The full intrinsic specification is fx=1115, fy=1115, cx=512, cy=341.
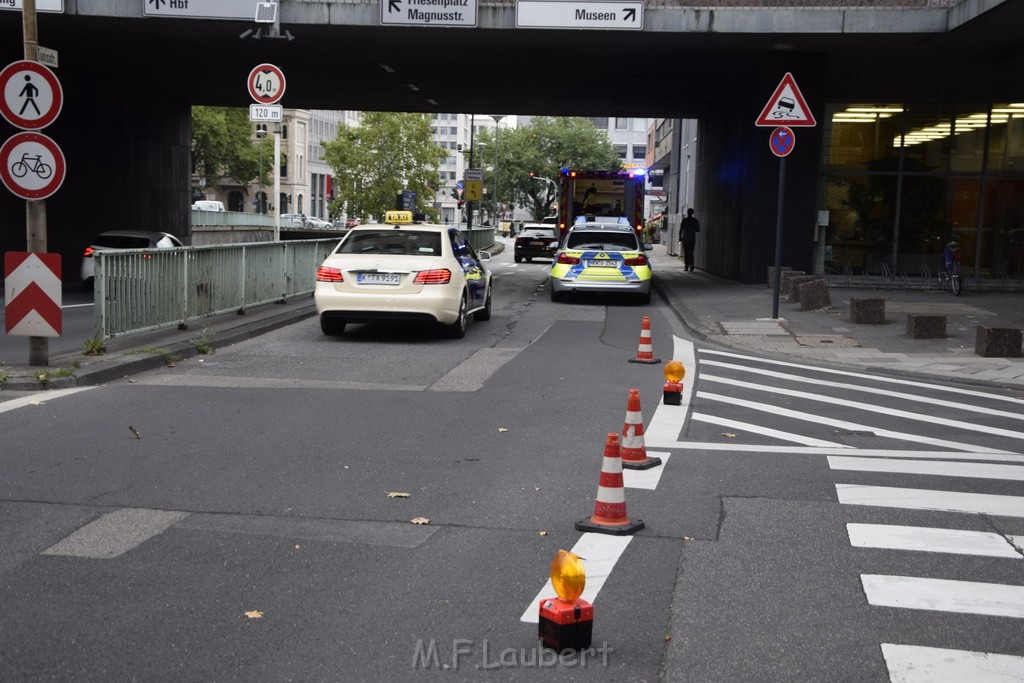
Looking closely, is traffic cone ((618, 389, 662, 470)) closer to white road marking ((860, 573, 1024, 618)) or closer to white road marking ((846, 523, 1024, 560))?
white road marking ((846, 523, 1024, 560))

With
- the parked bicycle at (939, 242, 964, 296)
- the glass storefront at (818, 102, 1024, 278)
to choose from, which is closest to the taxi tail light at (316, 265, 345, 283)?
the parked bicycle at (939, 242, 964, 296)

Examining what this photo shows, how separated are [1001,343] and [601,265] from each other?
29.8 feet

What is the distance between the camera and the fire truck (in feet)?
116

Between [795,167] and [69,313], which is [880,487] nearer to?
[69,313]

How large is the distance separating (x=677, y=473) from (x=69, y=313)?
46.2 feet

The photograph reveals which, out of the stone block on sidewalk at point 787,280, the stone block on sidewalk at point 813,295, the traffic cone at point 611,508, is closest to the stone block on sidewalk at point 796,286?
the stone block on sidewalk at point 787,280

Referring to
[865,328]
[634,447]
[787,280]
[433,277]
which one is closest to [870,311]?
[865,328]

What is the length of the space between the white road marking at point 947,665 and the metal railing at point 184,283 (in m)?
9.80

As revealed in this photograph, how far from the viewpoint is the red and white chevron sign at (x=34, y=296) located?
36.0ft

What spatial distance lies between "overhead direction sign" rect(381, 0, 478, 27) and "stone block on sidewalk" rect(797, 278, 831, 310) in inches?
310

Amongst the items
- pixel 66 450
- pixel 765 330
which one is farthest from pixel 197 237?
pixel 66 450

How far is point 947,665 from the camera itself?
167 inches

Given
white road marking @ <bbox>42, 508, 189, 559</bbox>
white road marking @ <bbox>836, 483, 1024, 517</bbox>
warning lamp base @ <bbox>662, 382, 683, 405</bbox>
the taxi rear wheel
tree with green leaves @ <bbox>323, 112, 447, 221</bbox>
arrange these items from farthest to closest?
1. tree with green leaves @ <bbox>323, 112, 447, 221</bbox>
2. the taxi rear wheel
3. warning lamp base @ <bbox>662, 382, 683, 405</bbox>
4. white road marking @ <bbox>836, 483, 1024, 517</bbox>
5. white road marking @ <bbox>42, 508, 189, 559</bbox>

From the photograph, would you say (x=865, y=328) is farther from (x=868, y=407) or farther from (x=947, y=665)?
(x=947, y=665)
